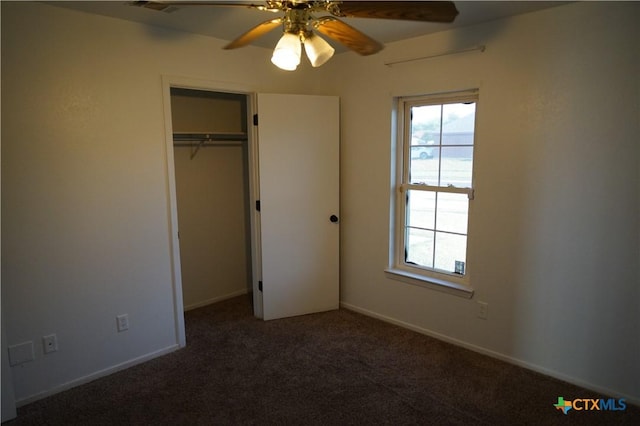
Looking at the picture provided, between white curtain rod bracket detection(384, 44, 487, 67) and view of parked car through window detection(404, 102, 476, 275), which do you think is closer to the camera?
white curtain rod bracket detection(384, 44, 487, 67)

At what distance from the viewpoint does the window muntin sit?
10.0 ft

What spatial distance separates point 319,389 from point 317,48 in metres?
2.00

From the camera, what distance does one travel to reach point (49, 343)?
2523 millimetres

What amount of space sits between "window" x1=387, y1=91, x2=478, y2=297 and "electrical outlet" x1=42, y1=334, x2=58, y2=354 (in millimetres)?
2461

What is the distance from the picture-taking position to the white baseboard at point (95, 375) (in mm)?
2469

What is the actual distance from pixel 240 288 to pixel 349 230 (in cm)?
141

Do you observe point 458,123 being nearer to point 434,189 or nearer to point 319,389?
point 434,189

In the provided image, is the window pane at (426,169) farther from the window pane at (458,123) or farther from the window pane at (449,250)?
the window pane at (449,250)

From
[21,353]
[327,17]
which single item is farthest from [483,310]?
[21,353]

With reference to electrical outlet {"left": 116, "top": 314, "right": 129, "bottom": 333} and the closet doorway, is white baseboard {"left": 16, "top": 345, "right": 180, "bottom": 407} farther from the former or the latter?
the closet doorway

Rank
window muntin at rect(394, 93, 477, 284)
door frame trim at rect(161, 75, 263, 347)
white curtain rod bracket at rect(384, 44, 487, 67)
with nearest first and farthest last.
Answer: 1. white curtain rod bracket at rect(384, 44, 487, 67)
2. door frame trim at rect(161, 75, 263, 347)
3. window muntin at rect(394, 93, 477, 284)

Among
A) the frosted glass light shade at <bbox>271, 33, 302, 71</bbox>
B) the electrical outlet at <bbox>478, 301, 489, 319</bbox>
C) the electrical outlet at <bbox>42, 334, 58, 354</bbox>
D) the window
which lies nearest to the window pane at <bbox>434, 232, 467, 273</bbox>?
the window

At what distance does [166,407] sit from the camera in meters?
2.42

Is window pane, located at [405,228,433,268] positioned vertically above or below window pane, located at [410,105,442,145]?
below
